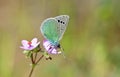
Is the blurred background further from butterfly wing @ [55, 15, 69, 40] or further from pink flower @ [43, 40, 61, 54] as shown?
butterfly wing @ [55, 15, 69, 40]

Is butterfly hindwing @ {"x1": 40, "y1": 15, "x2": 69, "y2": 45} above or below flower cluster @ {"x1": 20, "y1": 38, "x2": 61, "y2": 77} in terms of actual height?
above

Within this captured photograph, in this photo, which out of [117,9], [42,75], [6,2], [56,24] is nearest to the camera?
[56,24]

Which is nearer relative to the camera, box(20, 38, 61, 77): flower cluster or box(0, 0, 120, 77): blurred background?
box(20, 38, 61, 77): flower cluster

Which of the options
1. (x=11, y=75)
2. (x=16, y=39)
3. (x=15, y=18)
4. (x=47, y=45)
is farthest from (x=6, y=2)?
(x=47, y=45)

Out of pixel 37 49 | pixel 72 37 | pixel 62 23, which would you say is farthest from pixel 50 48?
pixel 72 37

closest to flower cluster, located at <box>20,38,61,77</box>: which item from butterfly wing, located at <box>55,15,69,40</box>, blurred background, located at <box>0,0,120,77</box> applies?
butterfly wing, located at <box>55,15,69,40</box>

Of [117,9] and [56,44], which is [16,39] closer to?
[117,9]
